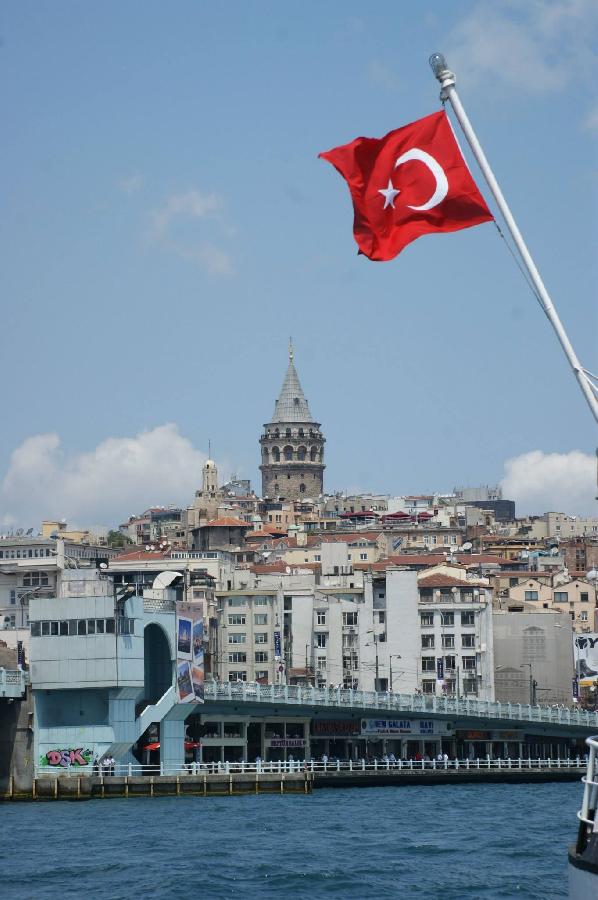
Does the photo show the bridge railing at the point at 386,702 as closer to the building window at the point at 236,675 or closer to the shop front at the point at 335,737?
the shop front at the point at 335,737

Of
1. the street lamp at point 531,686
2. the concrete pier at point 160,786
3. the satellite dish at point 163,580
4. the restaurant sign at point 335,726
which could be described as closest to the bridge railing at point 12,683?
the concrete pier at point 160,786

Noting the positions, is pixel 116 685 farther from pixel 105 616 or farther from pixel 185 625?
pixel 185 625

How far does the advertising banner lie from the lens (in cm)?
9419

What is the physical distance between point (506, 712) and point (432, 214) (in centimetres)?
9160

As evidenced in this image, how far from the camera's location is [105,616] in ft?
289

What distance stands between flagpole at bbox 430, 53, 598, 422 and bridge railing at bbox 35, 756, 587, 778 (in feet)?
198

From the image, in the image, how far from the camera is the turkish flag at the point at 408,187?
29141mm

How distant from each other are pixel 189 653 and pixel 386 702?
68.5 ft

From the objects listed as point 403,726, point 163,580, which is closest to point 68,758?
point 163,580

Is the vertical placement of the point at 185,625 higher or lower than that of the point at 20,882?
higher

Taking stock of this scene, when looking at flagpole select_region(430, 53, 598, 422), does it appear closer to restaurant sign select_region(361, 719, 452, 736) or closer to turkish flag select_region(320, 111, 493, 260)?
turkish flag select_region(320, 111, 493, 260)

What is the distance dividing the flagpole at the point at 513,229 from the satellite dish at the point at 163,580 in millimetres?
69455

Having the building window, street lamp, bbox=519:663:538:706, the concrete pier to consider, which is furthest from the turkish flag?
street lamp, bbox=519:663:538:706

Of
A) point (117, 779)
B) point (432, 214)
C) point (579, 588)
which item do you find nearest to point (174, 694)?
point (117, 779)
